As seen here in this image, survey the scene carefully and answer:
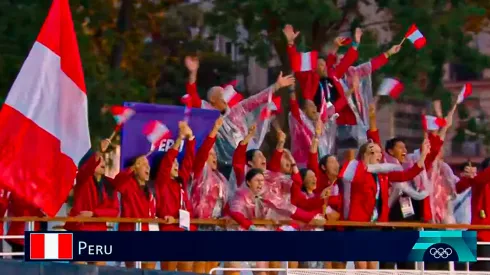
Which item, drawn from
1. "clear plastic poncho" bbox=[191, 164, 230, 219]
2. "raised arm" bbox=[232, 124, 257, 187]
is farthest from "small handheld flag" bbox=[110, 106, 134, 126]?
"raised arm" bbox=[232, 124, 257, 187]

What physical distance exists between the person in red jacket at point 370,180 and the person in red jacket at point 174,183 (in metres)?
1.60

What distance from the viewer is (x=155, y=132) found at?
17.4m

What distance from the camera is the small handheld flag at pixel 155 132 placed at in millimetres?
17391

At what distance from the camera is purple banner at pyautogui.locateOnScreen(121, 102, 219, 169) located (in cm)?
1752

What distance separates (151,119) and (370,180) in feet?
7.57

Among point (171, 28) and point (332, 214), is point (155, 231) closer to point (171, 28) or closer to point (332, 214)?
point (332, 214)

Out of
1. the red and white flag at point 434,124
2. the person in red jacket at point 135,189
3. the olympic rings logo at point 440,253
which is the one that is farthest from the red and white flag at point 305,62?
the olympic rings logo at point 440,253

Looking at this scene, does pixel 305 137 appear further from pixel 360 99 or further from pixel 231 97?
pixel 360 99

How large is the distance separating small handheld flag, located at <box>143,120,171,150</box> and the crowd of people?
0.22 meters

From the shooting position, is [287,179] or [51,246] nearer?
[51,246]

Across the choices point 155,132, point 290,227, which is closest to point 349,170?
point 290,227

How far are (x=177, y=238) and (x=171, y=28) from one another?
1548cm

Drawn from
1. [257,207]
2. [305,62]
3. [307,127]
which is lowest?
[257,207]

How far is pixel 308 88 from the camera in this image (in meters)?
19.3
